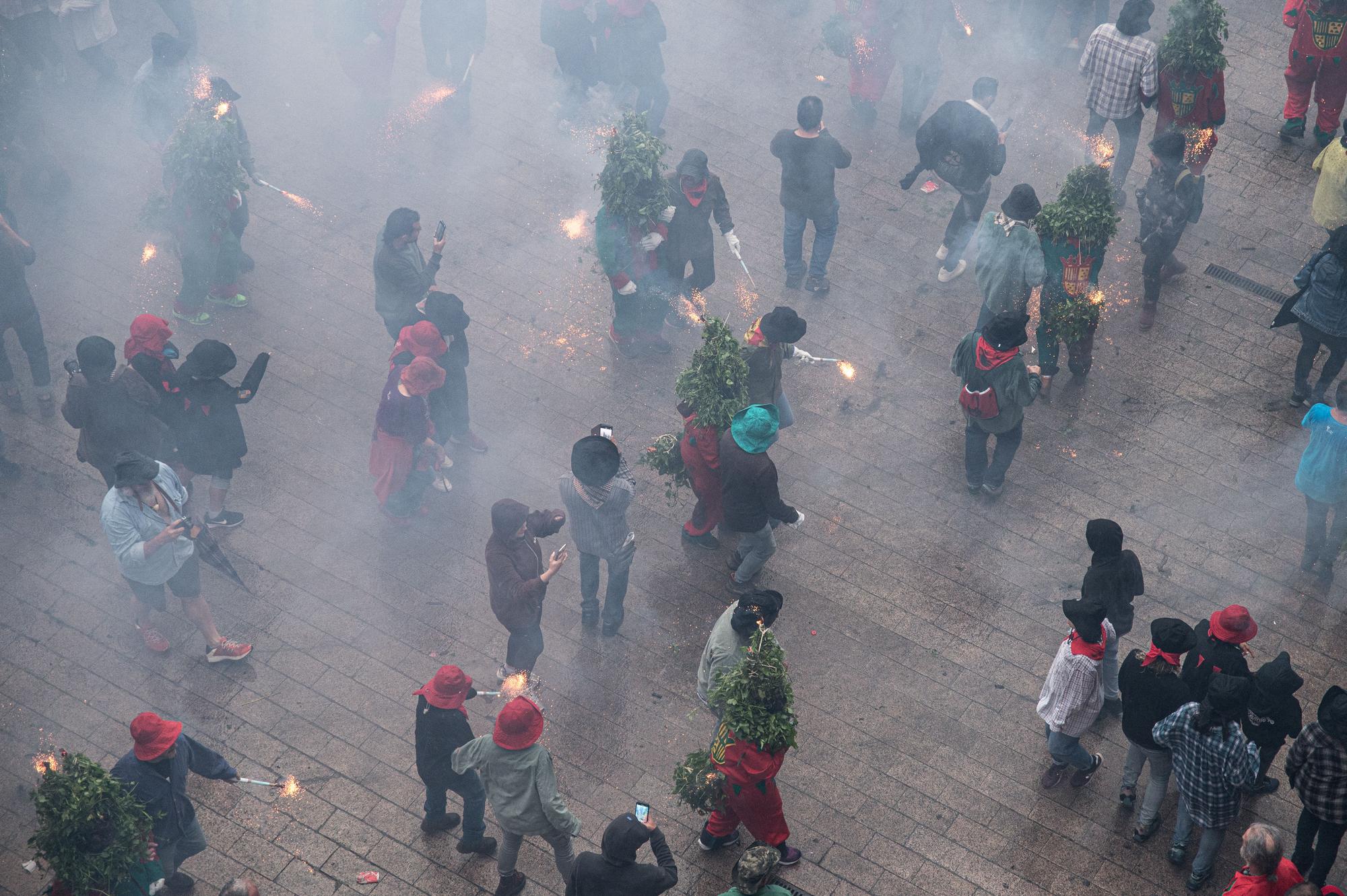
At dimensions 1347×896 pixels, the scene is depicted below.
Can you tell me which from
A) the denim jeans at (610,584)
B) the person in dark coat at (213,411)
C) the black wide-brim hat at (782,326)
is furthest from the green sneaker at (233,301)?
the black wide-brim hat at (782,326)

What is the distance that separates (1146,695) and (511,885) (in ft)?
12.0

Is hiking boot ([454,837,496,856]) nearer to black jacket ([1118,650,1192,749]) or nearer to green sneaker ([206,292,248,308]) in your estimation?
black jacket ([1118,650,1192,749])

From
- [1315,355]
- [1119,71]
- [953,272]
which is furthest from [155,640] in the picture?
[1119,71]

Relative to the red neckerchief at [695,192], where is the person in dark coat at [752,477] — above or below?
below

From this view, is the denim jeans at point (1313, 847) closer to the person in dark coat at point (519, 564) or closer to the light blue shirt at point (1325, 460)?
the light blue shirt at point (1325, 460)

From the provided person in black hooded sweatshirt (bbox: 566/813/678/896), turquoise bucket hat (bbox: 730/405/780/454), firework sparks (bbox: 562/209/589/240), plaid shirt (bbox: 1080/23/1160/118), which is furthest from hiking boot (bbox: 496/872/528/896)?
plaid shirt (bbox: 1080/23/1160/118)

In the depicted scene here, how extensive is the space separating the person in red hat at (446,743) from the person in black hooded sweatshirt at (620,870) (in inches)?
41.4

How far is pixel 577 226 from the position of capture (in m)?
11.4

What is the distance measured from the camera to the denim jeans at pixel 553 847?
6.70 meters

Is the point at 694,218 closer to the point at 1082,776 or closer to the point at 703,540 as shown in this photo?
the point at 703,540

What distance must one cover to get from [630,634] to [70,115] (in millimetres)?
8477

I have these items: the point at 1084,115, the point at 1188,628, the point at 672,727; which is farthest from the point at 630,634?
the point at 1084,115

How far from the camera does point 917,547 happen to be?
8953mm

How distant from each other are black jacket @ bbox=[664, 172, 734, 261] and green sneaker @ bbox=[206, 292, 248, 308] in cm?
377
